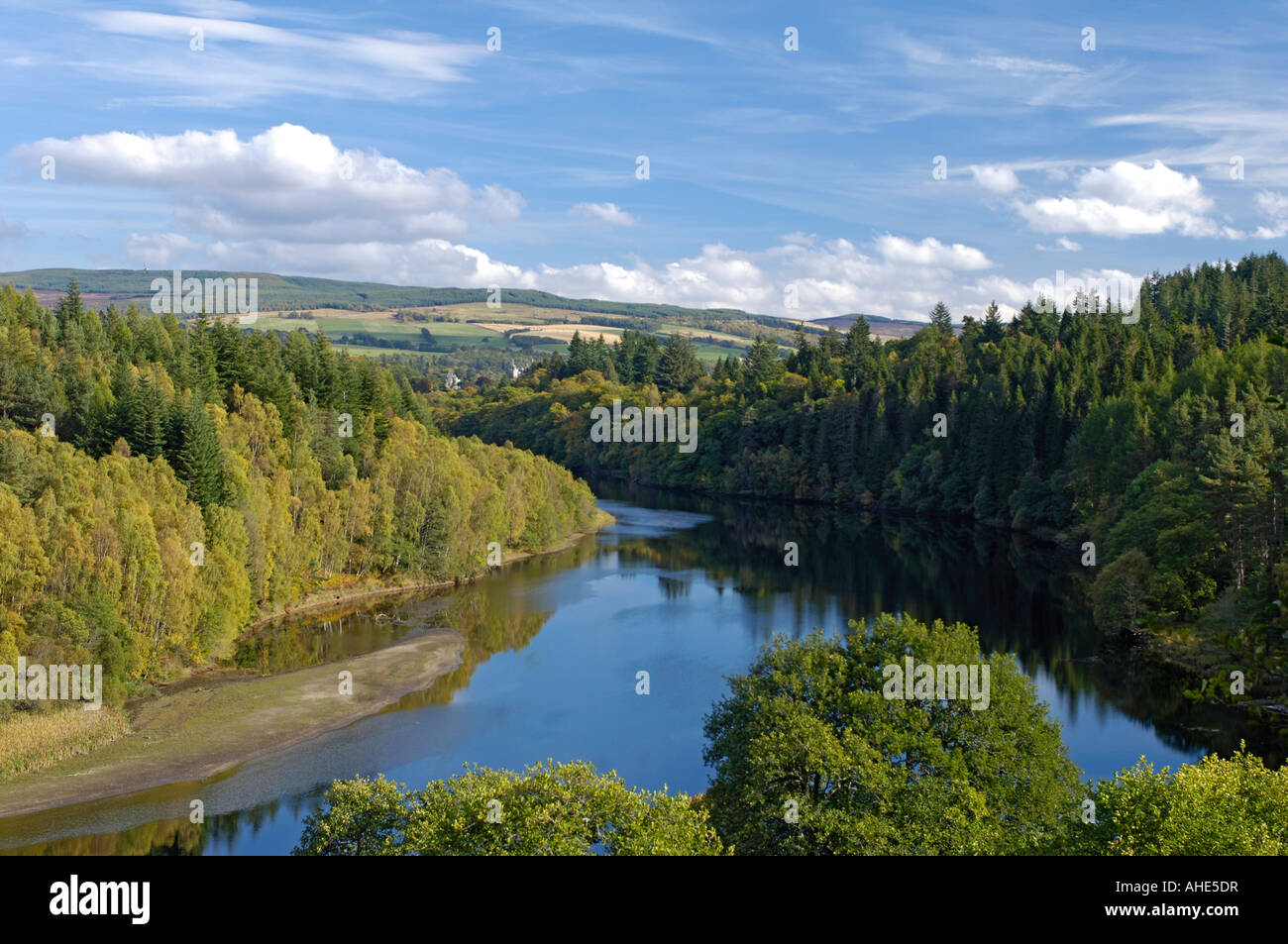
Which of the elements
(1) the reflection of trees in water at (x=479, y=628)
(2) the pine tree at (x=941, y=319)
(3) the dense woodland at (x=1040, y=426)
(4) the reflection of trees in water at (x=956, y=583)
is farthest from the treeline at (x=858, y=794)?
(2) the pine tree at (x=941, y=319)

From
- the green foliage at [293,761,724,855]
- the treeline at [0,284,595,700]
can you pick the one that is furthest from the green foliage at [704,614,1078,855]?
the treeline at [0,284,595,700]

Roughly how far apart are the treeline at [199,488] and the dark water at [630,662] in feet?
14.5

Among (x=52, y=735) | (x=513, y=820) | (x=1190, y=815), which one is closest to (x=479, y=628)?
(x=52, y=735)

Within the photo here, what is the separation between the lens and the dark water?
33.9 metres

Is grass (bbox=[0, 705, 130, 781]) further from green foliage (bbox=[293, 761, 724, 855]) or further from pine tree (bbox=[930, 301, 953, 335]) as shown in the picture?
pine tree (bbox=[930, 301, 953, 335])

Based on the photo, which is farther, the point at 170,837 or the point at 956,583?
the point at 956,583

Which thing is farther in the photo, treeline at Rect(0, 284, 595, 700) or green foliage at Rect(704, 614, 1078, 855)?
treeline at Rect(0, 284, 595, 700)

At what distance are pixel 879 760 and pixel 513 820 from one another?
10161 mm

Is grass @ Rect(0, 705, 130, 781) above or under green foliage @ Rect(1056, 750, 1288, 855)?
under

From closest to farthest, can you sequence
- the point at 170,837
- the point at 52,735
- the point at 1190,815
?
the point at 1190,815
the point at 170,837
the point at 52,735

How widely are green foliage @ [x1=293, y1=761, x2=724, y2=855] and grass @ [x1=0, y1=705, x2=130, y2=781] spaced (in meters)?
20.5

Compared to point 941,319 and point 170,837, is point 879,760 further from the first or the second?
point 941,319

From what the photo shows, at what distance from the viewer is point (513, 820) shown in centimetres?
1827

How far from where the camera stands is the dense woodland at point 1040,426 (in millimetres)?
50031
